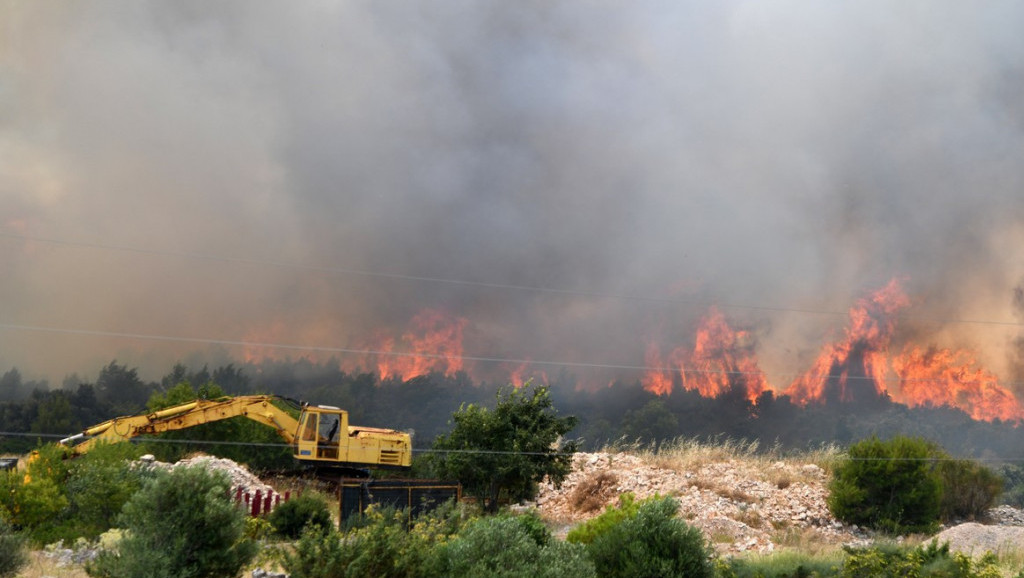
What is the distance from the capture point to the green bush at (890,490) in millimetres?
34219

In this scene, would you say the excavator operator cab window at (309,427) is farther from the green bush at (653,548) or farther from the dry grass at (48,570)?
the green bush at (653,548)

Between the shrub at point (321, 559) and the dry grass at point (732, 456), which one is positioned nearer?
the shrub at point (321, 559)

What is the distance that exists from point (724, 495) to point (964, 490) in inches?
526

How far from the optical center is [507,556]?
→ 1162cm

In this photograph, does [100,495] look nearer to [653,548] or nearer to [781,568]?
[653,548]

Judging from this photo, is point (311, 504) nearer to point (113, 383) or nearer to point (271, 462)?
point (271, 462)

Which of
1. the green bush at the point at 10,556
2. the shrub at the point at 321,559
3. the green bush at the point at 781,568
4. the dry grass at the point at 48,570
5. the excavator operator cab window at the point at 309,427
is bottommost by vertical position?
the dry grass at the point at 48,570

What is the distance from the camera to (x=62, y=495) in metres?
22.6

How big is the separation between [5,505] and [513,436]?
18.4 metres

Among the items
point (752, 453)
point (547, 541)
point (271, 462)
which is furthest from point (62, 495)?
point (752, 453)

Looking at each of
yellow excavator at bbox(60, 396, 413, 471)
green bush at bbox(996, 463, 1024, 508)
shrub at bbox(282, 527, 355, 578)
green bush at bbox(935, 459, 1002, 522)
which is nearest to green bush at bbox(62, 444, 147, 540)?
shrub at bbox(282, 527, 355, 578)

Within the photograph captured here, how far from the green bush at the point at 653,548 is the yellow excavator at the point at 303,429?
70.9ft

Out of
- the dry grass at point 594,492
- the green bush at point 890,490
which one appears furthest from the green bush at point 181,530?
the green bush at point 890,490

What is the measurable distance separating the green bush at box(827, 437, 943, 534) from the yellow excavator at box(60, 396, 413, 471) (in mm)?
20424
